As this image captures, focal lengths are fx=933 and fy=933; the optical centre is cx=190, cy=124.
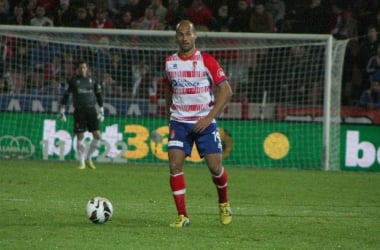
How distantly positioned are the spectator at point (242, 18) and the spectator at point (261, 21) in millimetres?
214

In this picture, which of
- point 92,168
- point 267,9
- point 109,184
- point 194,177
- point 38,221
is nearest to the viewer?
point 38,221

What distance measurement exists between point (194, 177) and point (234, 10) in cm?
764

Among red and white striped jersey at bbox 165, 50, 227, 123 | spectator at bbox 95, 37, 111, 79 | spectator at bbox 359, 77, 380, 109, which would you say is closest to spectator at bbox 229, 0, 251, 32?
spectator at bbox 95, 37, 111, 79

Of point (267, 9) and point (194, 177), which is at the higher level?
point (267, 9)

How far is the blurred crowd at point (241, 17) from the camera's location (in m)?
23.3

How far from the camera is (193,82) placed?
10602 millimetres

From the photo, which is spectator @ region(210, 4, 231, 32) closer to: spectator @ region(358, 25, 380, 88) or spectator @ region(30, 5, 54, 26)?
spectator @ region(358, 25, 380, 88)

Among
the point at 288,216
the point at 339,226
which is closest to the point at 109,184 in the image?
the point at 288,216

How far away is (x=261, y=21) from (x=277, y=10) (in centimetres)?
115

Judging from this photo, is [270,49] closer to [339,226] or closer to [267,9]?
[267,9]

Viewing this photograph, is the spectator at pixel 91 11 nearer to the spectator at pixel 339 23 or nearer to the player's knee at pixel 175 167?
the spectator at pixel 339 23

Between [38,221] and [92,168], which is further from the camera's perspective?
[92,168]

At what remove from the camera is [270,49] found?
76.6 feet

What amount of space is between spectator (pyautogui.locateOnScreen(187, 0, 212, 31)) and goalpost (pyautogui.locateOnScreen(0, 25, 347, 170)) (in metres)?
1.50
